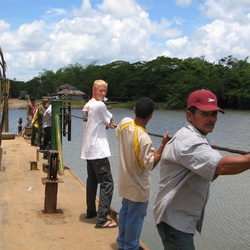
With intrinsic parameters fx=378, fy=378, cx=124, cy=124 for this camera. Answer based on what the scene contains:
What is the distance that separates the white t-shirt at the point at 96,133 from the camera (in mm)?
4219

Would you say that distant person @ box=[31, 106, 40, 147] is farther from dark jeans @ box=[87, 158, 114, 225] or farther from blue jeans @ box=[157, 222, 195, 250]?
blue jeans @ box=[157, 222, 195, 250]

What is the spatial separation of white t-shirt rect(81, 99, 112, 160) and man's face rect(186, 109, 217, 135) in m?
2.11

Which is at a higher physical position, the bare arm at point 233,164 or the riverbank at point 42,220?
the bare arm at point 233,164

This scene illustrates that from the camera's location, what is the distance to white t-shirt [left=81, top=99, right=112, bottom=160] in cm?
422

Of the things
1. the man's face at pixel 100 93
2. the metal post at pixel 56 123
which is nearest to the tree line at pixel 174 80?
the metal post at pixel 56 123

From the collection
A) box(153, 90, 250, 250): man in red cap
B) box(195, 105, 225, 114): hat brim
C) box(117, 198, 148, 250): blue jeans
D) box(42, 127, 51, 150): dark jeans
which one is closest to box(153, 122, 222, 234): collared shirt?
box(153, 90, 250, 250): man in red cap

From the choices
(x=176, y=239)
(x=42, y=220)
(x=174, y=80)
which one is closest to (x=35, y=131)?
(x=42, y=220)

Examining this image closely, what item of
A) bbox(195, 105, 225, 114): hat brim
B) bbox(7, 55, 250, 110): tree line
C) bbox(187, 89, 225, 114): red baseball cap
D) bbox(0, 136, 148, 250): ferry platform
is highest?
bbox(7, 55, 250, 110): tree line

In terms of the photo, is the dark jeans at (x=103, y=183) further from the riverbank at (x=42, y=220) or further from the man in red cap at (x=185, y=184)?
the man in red cap at (x=185, y=184)

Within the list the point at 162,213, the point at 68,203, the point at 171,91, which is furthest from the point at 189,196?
the point at 171,91

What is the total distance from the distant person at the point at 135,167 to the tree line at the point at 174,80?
61.0m

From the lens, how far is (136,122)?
3.29 metres

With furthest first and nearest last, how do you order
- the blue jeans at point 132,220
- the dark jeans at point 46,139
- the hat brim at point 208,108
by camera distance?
the dark jeans at point 46,139 → the blue jeans at point 132,220 → the hat brim at point 208,108

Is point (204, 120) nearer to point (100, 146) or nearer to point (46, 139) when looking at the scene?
point (100, 146)
